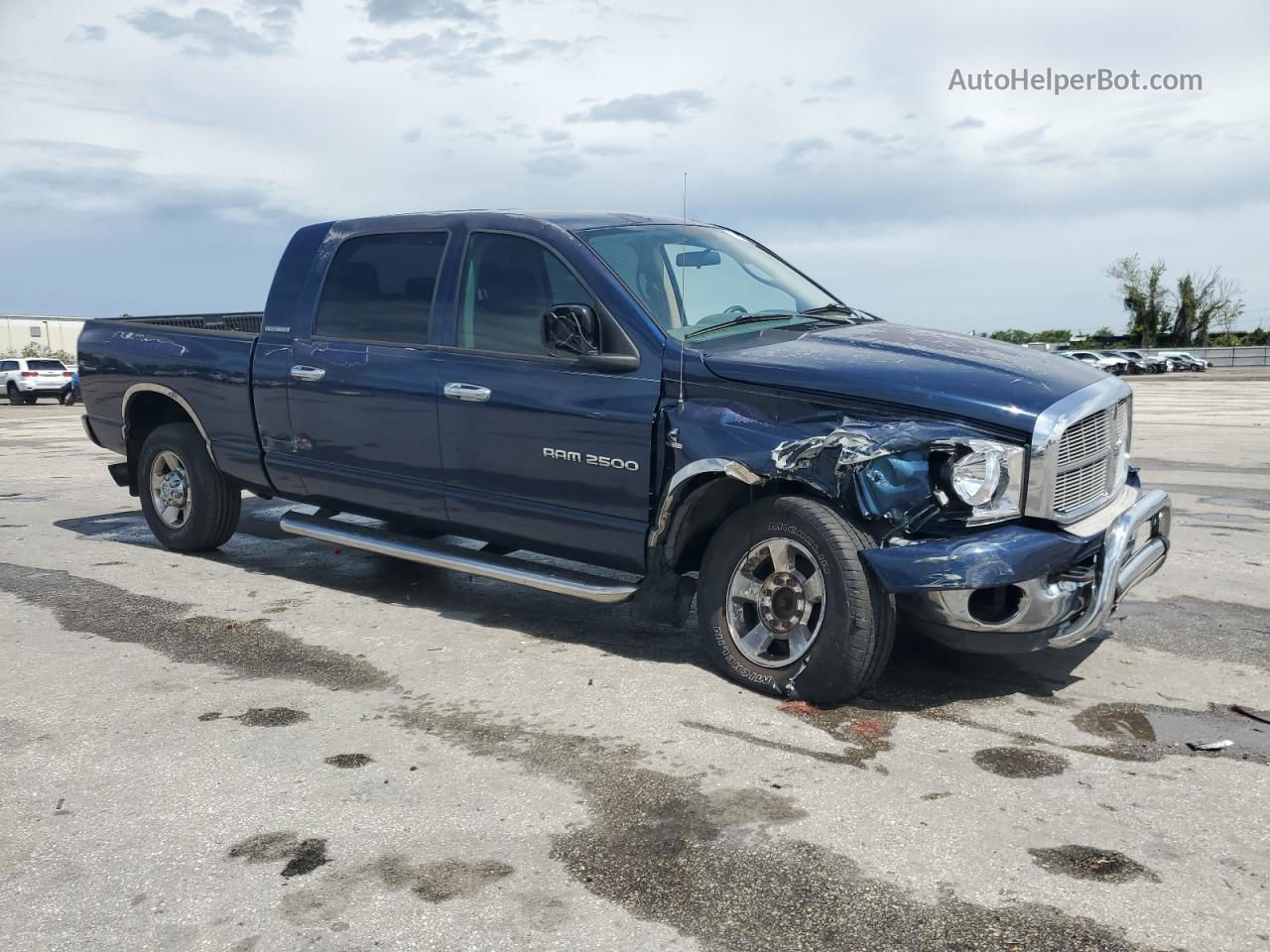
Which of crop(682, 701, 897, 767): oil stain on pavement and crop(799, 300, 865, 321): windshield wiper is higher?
crop(799, 300, 865, 321): windshield wiper

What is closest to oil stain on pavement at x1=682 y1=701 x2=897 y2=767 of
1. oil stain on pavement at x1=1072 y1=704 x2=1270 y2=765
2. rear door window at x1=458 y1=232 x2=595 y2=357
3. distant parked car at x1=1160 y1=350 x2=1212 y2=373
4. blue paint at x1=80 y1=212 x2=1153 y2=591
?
blue paint at x1=80 y1=212 x2=1153 y2=591

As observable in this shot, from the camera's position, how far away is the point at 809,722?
14.7 feet

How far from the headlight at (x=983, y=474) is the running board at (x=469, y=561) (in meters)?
1.55

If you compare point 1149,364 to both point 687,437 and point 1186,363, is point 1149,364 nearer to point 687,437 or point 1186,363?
point 1186,363

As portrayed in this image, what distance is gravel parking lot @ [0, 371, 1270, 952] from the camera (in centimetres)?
303

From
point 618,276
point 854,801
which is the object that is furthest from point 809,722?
point 618,276

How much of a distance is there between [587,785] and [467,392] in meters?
2.36

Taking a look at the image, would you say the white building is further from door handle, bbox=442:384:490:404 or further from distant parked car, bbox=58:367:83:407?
door handle, bbox=442:384:490:404

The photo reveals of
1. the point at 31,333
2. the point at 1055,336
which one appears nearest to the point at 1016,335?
the point at 1055,336

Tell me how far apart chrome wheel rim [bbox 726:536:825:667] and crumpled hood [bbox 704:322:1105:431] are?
67cm

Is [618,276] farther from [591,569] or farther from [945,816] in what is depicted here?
[945,816]

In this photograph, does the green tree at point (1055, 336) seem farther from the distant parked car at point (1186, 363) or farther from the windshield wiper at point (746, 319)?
the windshield wiper at point (746, 319)

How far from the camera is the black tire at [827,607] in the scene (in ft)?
14.5

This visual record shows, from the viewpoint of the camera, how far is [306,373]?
6.45 meters
